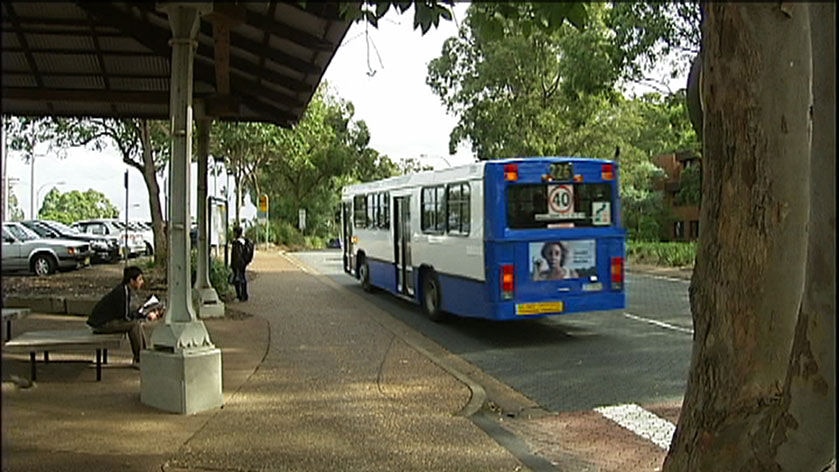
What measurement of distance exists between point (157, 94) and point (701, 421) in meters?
11.5

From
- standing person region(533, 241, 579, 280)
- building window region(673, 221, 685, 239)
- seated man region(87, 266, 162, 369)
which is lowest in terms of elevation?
seated man region(87, 266, 162, 369)

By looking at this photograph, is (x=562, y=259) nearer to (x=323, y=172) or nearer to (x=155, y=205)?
(x=155, y=205)

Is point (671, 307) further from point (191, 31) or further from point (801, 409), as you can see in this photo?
point (801, 409)

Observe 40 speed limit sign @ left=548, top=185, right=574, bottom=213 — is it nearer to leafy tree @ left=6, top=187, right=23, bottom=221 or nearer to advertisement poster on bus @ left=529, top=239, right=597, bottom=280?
advertisement poster on bus @ left=529, top=239, right=597, bottom=280

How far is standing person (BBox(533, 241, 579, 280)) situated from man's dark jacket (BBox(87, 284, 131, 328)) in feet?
20.2

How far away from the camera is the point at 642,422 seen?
8180 millimetres

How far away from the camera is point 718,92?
4.09 metres

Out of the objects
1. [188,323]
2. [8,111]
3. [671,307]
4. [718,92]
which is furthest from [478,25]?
[671,307]

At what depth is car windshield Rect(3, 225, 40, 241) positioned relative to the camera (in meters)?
25.1

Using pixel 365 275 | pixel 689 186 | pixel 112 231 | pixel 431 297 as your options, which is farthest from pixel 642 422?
pixel 689 186

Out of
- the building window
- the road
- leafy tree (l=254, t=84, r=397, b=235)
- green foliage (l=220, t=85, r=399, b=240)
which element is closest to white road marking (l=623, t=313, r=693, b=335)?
the road

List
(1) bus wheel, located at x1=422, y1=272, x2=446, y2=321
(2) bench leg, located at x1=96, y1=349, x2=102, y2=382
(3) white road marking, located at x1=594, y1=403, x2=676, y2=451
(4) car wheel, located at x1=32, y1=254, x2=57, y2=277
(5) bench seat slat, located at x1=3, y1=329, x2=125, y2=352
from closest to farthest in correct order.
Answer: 1. (3) white road marking, located at x1=594, y1=403, x2=676, y2=451
2. (5) bench seat slat, located at x1=3, y1=329, x2=125, y2=352
3. (2) bench leg, located at x1=96, y1=349, x2=102, y2=382
4. (1) bus wheel, located at x1=422, y1=272, x2=446, y2=321
5. (4) car wheel, located at x1=32, y1=254, x2=57, y2=277

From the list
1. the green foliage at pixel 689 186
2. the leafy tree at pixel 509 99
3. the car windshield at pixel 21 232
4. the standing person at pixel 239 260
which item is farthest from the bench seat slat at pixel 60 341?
the green foliage at pixel 689 186

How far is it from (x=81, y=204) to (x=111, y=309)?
90.8 meters
